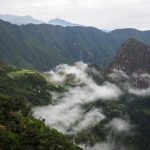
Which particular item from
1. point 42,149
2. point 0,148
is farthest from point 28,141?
point 0,148

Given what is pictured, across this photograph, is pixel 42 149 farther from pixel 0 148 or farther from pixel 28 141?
pixel 0 148

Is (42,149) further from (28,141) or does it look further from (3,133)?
(3,133)

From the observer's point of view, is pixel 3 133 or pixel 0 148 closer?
pixel 0 148

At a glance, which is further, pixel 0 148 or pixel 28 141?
pixel 28 141

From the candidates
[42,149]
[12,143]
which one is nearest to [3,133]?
[12,143]

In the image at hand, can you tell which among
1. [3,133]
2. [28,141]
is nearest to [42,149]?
[28,141]

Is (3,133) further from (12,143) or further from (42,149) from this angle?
(42,149)
